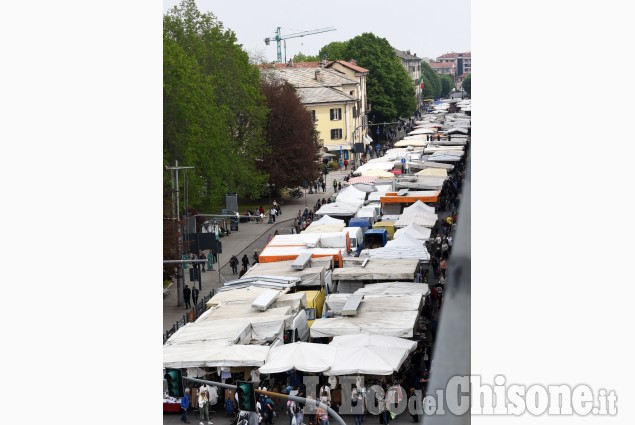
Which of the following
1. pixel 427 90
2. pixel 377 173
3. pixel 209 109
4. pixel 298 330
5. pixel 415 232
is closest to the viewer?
pixel 298 330

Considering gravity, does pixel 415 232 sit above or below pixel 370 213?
below

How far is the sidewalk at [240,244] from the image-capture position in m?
22.3

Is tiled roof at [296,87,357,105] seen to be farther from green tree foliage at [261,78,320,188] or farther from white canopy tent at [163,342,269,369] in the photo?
white canopy tent at [163,342,269,369]

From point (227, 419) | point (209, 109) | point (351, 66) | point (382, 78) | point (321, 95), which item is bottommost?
point (227, 419)

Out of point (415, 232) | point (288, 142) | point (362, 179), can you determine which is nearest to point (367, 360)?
point (415, 232)

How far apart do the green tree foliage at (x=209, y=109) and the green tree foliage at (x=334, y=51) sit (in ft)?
115

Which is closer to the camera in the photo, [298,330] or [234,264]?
[298,330]

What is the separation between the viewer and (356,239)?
990 inches

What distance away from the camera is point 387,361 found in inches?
596

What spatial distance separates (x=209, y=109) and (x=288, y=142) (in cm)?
986

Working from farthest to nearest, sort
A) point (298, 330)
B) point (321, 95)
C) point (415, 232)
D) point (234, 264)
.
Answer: point (321, 95), point (234, 264), point (415, 232), point (298, 330)

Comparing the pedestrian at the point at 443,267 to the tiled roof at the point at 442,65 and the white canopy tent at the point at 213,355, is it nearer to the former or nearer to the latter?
the white canopy tent at the point at 213,355

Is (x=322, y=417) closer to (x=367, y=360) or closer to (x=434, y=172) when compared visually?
(x=367, y=360)
